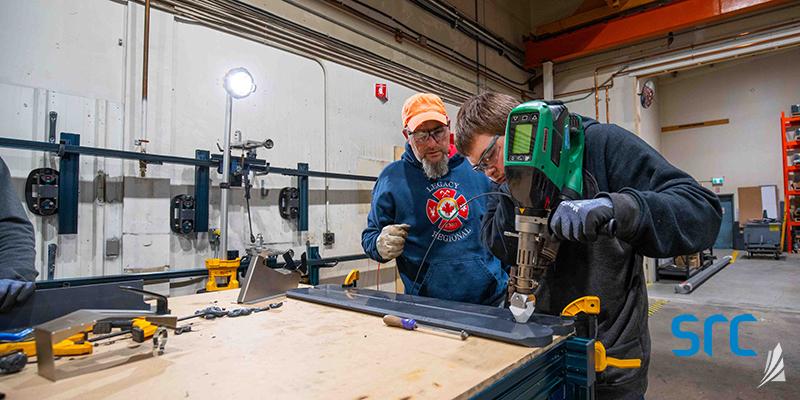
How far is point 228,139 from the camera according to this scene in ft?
6.93

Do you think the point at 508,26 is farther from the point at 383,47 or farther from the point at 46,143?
the point at 46,143

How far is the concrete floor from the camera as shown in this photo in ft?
7.03

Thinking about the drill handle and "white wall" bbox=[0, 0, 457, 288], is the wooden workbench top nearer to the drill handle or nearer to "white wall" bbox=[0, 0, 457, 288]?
the drill handle

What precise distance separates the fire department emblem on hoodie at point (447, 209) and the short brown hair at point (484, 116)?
1.35 feet

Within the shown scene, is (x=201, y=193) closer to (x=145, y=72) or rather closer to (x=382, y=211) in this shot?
(x=145, y=72)

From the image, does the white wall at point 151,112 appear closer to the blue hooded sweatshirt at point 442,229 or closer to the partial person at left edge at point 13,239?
the partial person at left edge at point 13,239

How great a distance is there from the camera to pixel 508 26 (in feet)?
16.5

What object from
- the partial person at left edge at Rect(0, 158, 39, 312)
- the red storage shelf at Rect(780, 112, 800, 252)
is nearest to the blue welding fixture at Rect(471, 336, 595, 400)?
the partial person at left edge at Rect(0, 158, 39, 312)

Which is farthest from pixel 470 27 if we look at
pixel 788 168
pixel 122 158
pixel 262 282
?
pixel 788 168

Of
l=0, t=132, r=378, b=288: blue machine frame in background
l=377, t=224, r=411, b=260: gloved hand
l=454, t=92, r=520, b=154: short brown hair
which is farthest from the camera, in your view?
l=0, t=132, r=378, b=288: blue machine frame in background

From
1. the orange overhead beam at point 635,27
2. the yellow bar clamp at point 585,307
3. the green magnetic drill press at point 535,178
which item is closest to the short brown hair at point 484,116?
the green magnetic drill press at point 535,178

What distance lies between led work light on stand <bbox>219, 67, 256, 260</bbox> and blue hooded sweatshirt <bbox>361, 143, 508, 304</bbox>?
994 mm

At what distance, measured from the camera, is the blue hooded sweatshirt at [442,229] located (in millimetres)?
1345

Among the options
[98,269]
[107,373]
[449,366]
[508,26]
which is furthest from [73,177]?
[508,26]
